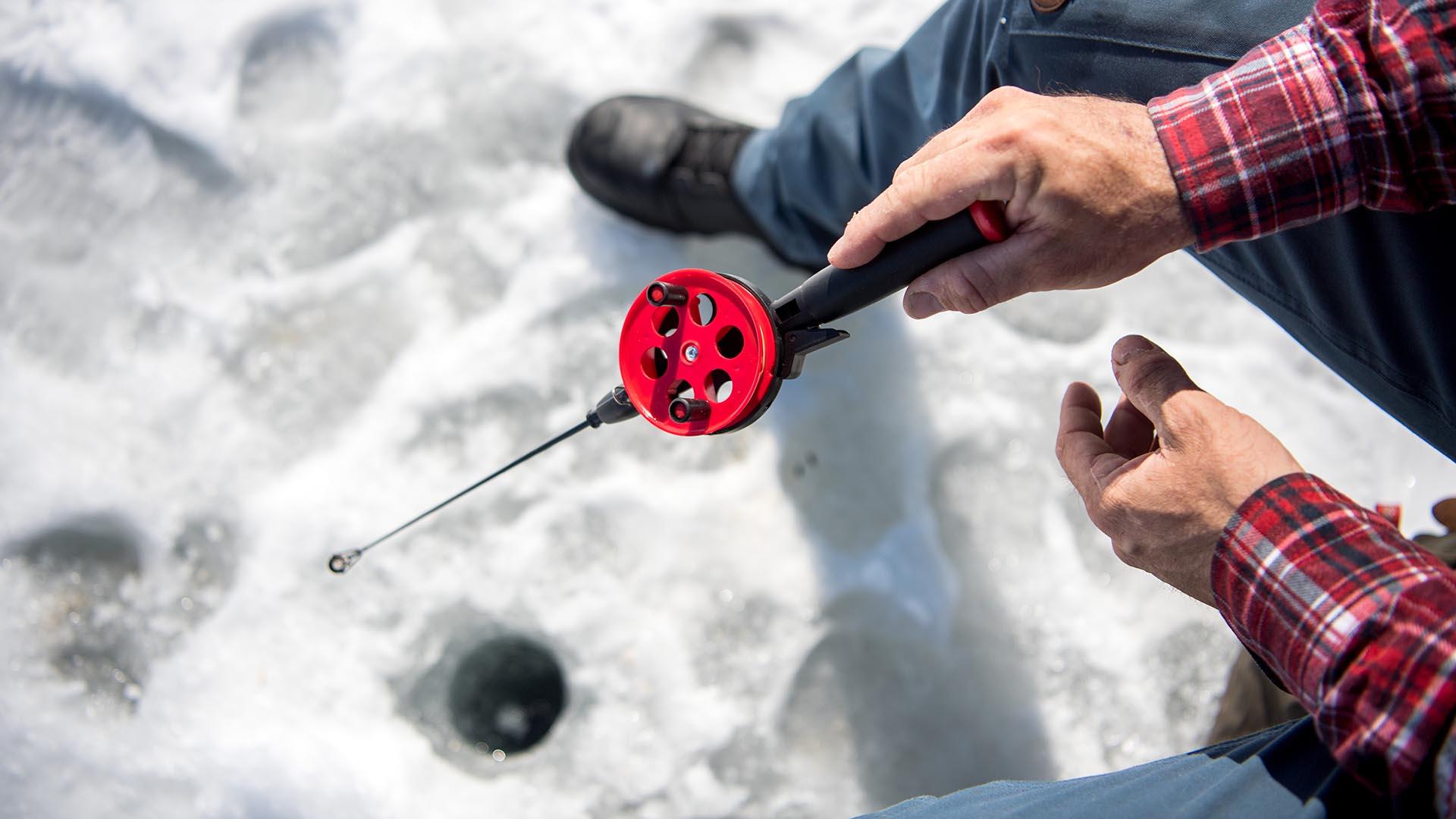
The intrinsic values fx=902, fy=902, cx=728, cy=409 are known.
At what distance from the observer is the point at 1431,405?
1.04 metres

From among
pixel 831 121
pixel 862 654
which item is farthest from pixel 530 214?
pixel 862 654

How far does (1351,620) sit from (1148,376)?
30cm

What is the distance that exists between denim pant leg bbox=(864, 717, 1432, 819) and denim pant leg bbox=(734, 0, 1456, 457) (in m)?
0.43

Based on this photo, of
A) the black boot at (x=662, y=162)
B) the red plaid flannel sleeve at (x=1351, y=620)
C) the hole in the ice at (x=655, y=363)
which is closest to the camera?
the red plaid flannel sleeve at (x=1351, y=620)

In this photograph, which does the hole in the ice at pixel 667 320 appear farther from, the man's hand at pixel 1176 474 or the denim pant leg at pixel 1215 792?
the denim pant leg at pixel 1215 792

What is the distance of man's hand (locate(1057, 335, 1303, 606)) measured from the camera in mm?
872

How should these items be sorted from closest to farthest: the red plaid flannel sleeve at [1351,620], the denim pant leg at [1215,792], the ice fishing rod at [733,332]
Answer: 1. the red plaid flannel sleeve at [1351,620]
2. the denim pant leg at [1215,792]
3. the ice fishing rod at [733,332]

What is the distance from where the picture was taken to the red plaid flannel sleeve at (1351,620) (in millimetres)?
734

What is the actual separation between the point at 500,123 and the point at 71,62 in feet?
2.78

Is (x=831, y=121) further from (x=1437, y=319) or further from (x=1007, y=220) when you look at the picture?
(x=1437, y=319)

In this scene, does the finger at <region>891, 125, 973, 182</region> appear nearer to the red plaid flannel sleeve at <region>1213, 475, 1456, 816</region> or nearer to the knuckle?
the knuckle

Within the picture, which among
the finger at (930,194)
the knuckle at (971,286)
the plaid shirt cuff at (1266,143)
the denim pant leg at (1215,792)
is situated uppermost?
the plaid shirt cuff at (1266,143)

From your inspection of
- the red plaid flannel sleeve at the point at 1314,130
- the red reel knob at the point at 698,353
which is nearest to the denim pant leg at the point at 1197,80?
the red plaid flannel sleeve at the point at 1314,130

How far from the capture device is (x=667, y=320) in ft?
3.46
